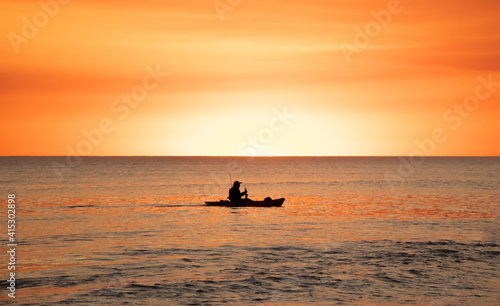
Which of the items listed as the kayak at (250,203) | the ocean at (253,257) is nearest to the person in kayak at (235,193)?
the kayak at (250,203)

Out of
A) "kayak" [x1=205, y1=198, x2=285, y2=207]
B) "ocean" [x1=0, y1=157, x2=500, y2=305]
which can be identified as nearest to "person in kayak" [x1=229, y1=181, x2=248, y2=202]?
"kayak" [x1=205, y1=198, x2=285, y2=207]

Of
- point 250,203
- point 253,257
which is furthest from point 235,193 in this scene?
point 253,257

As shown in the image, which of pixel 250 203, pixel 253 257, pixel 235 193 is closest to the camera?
pixel 253 257

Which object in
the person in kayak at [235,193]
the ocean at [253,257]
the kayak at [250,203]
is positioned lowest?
the ocean at [253,257]

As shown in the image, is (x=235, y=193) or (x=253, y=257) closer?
(x=253, y=257)

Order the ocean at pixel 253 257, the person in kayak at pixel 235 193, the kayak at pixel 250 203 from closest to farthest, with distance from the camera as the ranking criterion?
the ocean at pixel 253 257 → the person in kayak at pixel 235 193 → the kayak at pixel 250 203

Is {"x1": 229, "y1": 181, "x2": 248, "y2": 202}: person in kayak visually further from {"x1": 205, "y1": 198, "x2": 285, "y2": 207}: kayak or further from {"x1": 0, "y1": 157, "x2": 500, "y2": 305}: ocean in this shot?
{"x1": 0, "y1": 157, "x2": 500, "y2": 305}: ocean

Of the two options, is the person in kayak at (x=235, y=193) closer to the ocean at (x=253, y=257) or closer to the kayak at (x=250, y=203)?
the kayak at (x=250, y=203)

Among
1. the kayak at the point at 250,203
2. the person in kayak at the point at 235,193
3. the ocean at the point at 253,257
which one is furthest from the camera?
the kayak at the point at 250,203

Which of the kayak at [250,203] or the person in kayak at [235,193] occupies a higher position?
the person in kayak at [235,193]

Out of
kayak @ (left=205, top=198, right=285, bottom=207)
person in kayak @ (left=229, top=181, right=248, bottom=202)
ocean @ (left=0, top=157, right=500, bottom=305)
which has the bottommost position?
ocean @ (left=0, top=157, right=500, bottom=305)

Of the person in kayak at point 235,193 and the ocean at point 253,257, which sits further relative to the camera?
the person in kayak at point 235,193

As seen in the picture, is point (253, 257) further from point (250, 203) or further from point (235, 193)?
point (250, 203)

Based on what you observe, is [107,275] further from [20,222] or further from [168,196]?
[168,196]
